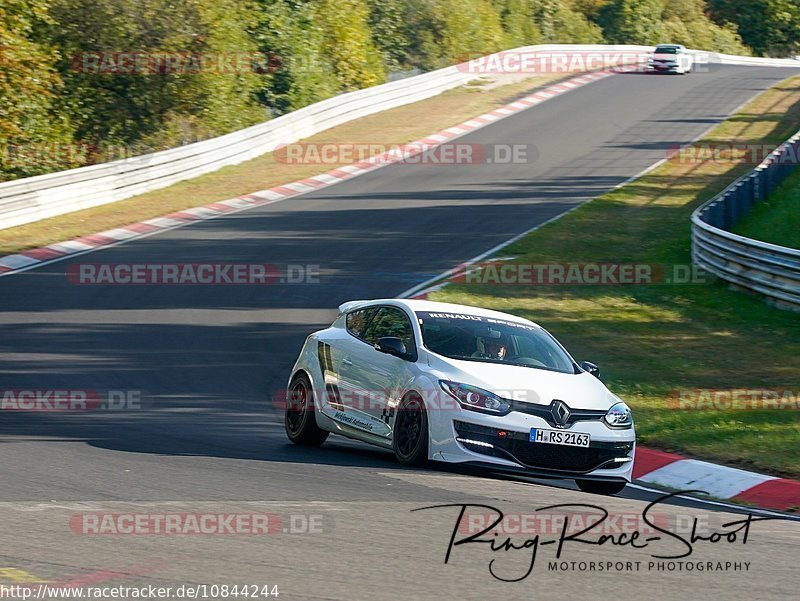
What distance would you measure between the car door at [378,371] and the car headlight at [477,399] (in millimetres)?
552

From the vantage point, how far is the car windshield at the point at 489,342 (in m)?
10.4

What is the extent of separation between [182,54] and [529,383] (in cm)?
3005

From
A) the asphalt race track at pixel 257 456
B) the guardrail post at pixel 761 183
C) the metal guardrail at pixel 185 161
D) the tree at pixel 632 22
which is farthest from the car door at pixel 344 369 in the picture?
the tree at pixel 632 22

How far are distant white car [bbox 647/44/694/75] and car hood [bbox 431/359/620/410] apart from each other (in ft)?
158

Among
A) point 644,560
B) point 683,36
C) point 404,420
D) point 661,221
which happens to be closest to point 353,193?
point 661,221

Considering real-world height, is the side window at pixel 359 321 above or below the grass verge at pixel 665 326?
above

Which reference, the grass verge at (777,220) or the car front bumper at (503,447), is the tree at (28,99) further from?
the car front bumper at (503,447)

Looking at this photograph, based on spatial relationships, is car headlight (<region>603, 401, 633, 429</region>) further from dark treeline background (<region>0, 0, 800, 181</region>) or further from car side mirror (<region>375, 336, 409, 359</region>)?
dark treeline background (<region>0, 0, 800, 181</region>)

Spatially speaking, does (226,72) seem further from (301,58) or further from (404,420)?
(404,420)

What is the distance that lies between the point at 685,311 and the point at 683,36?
63.0m

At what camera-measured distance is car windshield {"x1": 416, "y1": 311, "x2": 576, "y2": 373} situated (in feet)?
34.0

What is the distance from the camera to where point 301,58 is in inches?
1829

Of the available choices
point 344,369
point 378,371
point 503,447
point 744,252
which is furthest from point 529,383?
Answer: point 744,252

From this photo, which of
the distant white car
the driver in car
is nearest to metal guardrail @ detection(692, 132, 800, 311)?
the driver in car
